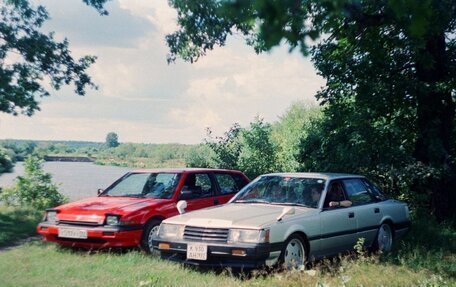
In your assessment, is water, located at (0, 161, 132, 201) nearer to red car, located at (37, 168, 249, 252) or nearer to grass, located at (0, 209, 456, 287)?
red car, located at (37, 168, 249, 252)

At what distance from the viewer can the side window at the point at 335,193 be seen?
8.14 meters

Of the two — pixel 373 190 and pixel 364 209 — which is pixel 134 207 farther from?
pixel 373 190

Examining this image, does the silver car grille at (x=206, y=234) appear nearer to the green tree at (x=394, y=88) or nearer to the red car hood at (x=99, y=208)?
the red car hood at (x=99, y=208)

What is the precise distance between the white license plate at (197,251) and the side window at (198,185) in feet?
9.00

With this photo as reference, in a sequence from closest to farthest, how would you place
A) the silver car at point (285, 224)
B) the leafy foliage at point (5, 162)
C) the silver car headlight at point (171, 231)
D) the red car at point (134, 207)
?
1. the silver car at point (285, 224)
2. the silver car headlight at point (171, 231)
3. the red car at point (134, 207)
4. the leafy foliage at point (5, 162)

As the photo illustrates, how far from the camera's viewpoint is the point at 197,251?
698cm

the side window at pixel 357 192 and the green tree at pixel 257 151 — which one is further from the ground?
the green tree at pixel 257 151

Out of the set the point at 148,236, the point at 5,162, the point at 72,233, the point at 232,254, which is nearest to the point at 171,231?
the point at 232,254

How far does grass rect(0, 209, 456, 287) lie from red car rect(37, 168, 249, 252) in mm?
291

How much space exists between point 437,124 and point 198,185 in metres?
6.84

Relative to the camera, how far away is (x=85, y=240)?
8742 millimetres

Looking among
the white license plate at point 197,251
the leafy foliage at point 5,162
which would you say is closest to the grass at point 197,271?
the white license plate at point 197,251

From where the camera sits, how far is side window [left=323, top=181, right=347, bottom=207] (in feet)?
26.7

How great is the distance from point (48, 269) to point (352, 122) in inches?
333
